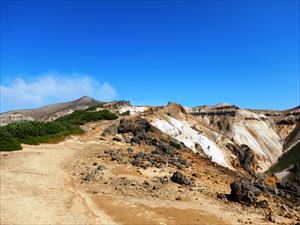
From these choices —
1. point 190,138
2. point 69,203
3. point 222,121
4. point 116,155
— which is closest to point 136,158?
point 116,155

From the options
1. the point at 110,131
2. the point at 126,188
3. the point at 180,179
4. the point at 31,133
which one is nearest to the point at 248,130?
the point at 110,131

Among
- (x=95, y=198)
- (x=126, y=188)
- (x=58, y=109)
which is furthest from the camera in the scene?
(x=58, y=109)

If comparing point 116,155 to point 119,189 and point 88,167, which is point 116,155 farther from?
point 119,189

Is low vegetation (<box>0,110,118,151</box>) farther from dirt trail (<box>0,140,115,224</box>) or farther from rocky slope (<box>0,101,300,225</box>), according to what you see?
dirt trail (<box>0,140,115,224</box>)

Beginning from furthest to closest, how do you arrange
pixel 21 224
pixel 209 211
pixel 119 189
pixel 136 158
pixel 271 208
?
pixel 136 158 → pixel 119 189 → pixel 271 208 → pixel 209 211 → pixel 21 224

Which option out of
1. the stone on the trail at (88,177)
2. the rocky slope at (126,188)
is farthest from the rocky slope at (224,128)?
the stone on the trail at (88,177)

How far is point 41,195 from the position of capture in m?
19.8

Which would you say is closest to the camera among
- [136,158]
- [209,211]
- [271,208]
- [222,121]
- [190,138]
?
[209,211]

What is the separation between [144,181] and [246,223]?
726 centimetres

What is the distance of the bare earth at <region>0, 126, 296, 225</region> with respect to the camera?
17.2 m

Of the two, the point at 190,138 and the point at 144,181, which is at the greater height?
the point at 190,138

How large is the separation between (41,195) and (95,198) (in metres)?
Result: 2.76

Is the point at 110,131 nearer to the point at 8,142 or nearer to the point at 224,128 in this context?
the point at 8,142

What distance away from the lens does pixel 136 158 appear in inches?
1093
